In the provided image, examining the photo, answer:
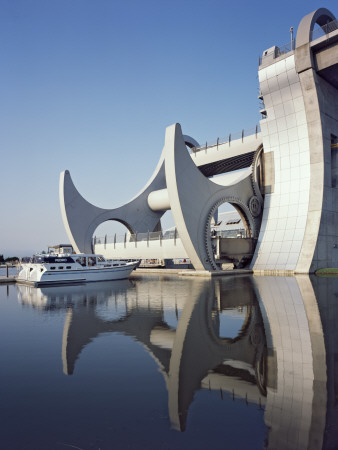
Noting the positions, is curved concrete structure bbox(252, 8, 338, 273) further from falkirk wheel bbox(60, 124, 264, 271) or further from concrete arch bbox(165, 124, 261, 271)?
concrete arch bbox(165, 124, 261, 271)

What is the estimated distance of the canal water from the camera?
3834 mm

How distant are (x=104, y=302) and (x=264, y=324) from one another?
23.5ft

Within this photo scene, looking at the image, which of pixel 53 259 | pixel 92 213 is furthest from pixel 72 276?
pixel 92 213

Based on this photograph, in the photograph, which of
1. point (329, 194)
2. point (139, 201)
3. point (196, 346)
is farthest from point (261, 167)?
point (196, 346)

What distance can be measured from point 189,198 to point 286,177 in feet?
31.1

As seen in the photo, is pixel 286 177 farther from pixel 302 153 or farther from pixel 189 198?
pixel 189 198

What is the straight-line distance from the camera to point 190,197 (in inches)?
1092

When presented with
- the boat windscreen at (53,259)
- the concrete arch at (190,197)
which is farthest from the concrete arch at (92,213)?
the boat windscreen at (53,259)

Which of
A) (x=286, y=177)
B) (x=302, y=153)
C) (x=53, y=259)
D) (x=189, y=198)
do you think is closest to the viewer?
(x=53, y=259)

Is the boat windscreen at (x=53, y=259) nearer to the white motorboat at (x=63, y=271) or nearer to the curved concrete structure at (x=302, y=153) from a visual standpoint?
the white motorboat at (x=63, y=271)

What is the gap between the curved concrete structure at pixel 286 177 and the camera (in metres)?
27.7

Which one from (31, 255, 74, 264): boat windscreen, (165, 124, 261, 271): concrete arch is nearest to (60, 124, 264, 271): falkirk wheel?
(165, 124, 261, 271): concrete arch

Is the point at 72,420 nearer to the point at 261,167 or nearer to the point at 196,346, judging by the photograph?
the point at 196,346

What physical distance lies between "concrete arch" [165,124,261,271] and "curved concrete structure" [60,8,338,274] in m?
0.07
